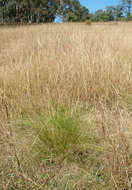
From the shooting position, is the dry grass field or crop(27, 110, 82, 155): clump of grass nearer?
the dry grass field

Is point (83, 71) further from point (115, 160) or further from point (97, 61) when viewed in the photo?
point (115, 160)

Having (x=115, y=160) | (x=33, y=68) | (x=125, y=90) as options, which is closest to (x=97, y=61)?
(x=125, y=90)

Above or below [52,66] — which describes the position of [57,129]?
below

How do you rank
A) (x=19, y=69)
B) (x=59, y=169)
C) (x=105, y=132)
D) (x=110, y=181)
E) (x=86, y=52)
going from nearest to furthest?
(x=110, y=181) < (x=59, y=169) < (x=105, y=132) < (x=19, y=69) < (x=86, y=52)

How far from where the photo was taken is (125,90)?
5.00 ft

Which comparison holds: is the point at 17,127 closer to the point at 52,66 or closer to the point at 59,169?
the point at 59,169

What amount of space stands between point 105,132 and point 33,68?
1.12 meters

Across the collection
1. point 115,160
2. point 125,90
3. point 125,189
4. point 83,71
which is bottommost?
point 125,189

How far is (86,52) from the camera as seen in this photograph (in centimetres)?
185

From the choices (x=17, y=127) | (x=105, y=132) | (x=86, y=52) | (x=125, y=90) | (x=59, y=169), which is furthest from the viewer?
(x=86, y=52)

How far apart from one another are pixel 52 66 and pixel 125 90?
795 mm

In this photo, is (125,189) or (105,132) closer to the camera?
(125,189)

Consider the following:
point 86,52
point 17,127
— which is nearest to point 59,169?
point 17,127

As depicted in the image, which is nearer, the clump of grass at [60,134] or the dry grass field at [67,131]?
the dry grass field at [67,131]
